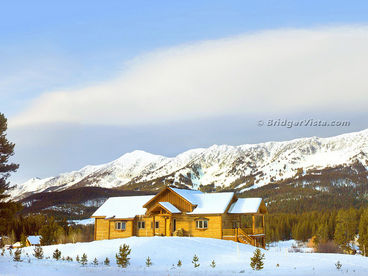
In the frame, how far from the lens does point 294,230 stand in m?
124

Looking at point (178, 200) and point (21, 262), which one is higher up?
point (178, 200)

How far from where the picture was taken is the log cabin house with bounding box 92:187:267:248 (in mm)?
48000

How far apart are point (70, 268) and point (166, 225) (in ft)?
92.2

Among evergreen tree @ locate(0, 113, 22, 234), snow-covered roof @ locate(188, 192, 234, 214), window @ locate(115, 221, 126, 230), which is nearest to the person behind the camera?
evergreen tree @ locate(0, 113, 22, 234)

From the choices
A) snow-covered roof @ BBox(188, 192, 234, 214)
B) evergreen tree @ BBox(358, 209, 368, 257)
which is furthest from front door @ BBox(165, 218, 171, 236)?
evergreen tree @ BBox(358, 209, 368, 257)

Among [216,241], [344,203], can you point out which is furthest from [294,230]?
[216,241]

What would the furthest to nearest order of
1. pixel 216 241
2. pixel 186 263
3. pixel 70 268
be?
1. pixel 216 241
2. pixel 186 263
3. pixel 70 268

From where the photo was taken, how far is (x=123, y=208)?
178ft

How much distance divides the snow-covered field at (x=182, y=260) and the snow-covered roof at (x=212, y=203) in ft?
21.6

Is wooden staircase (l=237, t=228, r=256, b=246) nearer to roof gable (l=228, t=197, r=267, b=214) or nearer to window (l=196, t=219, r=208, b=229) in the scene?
roof gable (l=228, t=197, r=267, b=214)

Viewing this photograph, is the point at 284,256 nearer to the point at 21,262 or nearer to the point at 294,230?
the point at 21,262

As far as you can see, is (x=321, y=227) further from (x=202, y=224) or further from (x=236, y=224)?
(x=202, y=224)

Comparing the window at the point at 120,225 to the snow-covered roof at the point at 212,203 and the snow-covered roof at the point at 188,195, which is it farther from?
the snow-covered roof at the point at 212,203

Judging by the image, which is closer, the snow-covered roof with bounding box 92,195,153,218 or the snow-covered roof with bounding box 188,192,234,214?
the snow-covered roof with bounding box 188,192,234,214
